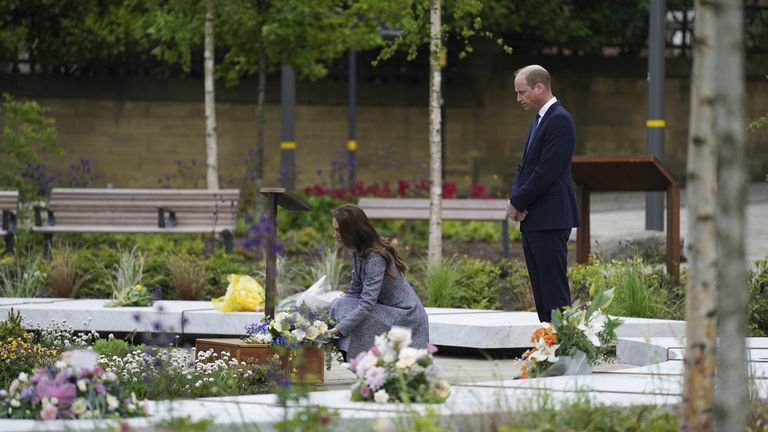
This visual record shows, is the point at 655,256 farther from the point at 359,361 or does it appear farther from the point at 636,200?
the point at 636,200

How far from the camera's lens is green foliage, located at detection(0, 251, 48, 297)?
37.3ft

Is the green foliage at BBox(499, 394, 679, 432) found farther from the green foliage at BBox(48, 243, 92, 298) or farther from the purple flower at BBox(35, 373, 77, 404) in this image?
the green foliage at BBox(48, 243, 92, 298)

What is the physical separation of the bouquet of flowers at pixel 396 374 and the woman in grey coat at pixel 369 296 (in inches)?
68.0

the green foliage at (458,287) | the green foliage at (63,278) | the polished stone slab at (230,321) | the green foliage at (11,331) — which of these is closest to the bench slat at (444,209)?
A: the green foliage at (458,287)

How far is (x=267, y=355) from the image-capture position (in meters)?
7.82

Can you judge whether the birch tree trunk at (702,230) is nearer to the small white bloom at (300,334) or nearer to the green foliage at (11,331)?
the small white bloom at (300,334)

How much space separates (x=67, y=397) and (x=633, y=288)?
5240mm

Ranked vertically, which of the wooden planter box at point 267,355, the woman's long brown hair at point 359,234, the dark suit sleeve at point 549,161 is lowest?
the wooden planter box at point 267,355


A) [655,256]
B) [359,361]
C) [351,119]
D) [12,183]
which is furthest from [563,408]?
[351,119]

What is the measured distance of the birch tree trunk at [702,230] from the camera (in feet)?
14.8

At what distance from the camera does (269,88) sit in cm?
2392

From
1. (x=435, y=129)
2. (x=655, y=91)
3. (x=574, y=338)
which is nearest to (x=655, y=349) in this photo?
(x=574, y=338)

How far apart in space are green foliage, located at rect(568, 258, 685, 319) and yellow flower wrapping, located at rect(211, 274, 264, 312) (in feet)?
7.50

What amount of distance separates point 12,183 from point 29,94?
5.99 metres
